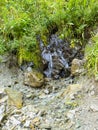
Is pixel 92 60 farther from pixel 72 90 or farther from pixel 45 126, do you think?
pixel 45 126

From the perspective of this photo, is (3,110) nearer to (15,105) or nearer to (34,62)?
(15,105)

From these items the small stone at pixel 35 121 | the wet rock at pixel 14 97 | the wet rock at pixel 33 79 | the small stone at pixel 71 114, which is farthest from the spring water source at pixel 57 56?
the small stone at pixel 35 121

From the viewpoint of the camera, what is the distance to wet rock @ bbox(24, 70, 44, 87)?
4.22 m

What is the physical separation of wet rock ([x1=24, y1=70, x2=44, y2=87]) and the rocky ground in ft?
0.21

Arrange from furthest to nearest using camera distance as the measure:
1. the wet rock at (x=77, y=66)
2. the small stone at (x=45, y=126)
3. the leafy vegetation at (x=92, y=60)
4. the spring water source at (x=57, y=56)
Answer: the spring water source at (x=57, y=56), the wet rock at (x=77, y=66), the leafy vegetation at (x=92, y=60), the small stone at (x=45, y=126)

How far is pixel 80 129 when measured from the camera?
3320mm

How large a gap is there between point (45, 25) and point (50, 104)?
1478 millimetres

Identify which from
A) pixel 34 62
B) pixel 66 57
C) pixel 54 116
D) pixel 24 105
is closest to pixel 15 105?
pixel 24 105

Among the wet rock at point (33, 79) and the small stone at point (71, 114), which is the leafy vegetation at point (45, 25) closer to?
the wet rock at point (33, 79)

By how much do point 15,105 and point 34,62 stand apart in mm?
967

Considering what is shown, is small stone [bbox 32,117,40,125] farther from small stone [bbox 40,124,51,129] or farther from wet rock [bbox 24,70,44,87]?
wet rock [bbox 24,70,44,87]

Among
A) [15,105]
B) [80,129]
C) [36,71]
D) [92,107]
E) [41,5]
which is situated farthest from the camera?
[41,5]

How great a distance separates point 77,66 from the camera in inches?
165

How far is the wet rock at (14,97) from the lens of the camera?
383 cm
